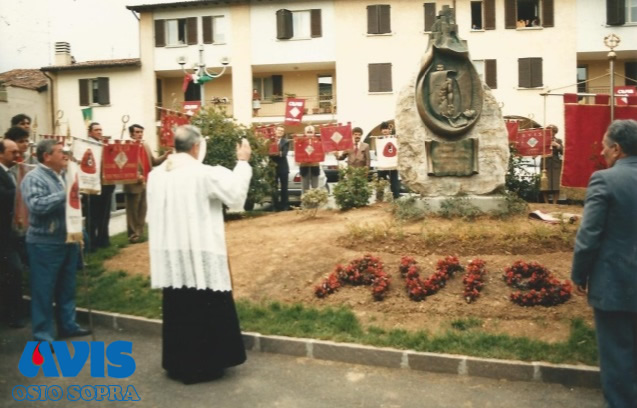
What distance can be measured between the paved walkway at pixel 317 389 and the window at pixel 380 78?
90.0 feet

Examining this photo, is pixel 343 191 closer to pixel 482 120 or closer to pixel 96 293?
pixel 482 120

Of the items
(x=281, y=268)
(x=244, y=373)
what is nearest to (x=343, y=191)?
(x=281, y=268)

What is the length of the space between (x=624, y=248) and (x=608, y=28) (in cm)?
3065

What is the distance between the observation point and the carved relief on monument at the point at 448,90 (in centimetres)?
1038

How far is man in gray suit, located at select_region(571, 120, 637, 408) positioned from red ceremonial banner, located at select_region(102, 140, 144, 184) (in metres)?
7.87

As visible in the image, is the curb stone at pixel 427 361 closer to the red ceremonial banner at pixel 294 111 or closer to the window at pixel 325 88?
the red ceremonial banner at pixel 294 111

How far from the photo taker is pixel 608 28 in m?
31.0

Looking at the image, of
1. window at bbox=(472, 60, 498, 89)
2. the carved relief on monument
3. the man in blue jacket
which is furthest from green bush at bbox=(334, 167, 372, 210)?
window at bbox=(472, 60, 498, 89)

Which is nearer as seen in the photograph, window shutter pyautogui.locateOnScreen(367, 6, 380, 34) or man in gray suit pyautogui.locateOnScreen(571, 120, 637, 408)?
man in gray suit pyautogui.locateOnScreen(571, 120, 637, 408)

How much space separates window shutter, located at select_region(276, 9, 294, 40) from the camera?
3278 cm

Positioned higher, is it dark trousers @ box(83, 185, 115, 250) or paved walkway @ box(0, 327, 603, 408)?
dark trousers @ box(83, 185, 115, 250)

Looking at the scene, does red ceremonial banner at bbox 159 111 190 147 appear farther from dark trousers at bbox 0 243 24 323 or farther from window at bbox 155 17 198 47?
window at bbox 155 17 198 47

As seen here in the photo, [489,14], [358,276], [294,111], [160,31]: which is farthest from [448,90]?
[160,31]

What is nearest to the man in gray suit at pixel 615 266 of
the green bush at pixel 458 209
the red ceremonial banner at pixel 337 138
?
the green bush at pixel 458 209
